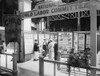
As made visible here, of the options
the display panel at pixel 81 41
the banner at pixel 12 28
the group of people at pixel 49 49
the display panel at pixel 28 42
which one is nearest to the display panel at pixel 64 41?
the group of people at pixel 49 49

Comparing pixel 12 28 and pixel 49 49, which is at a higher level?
pixel 12 28

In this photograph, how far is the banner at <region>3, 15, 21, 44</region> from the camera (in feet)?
27.2

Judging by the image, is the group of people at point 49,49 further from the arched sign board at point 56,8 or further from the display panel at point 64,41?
the arched sign board at point 56,8

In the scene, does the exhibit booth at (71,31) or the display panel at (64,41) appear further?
the display panel at (64,41)

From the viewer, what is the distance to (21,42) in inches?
372

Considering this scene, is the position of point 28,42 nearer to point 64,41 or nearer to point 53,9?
point 64,41

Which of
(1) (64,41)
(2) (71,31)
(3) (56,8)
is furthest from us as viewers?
(2) (71,31)

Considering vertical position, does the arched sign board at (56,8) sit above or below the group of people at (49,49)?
above

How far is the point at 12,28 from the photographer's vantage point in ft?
28.9

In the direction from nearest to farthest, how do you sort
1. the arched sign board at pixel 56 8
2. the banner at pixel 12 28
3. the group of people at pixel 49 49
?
1. the arched sign board at pixel 56 8
2. the banner at pixel 12 28
3. the group of people at pixel 49 49

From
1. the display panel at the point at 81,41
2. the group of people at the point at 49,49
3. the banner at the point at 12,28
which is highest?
the banner at the point at 12,28

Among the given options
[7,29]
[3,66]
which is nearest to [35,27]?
[7,29]

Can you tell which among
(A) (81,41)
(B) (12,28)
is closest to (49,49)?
(A) (81,41)

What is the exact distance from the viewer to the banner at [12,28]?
8.30m
